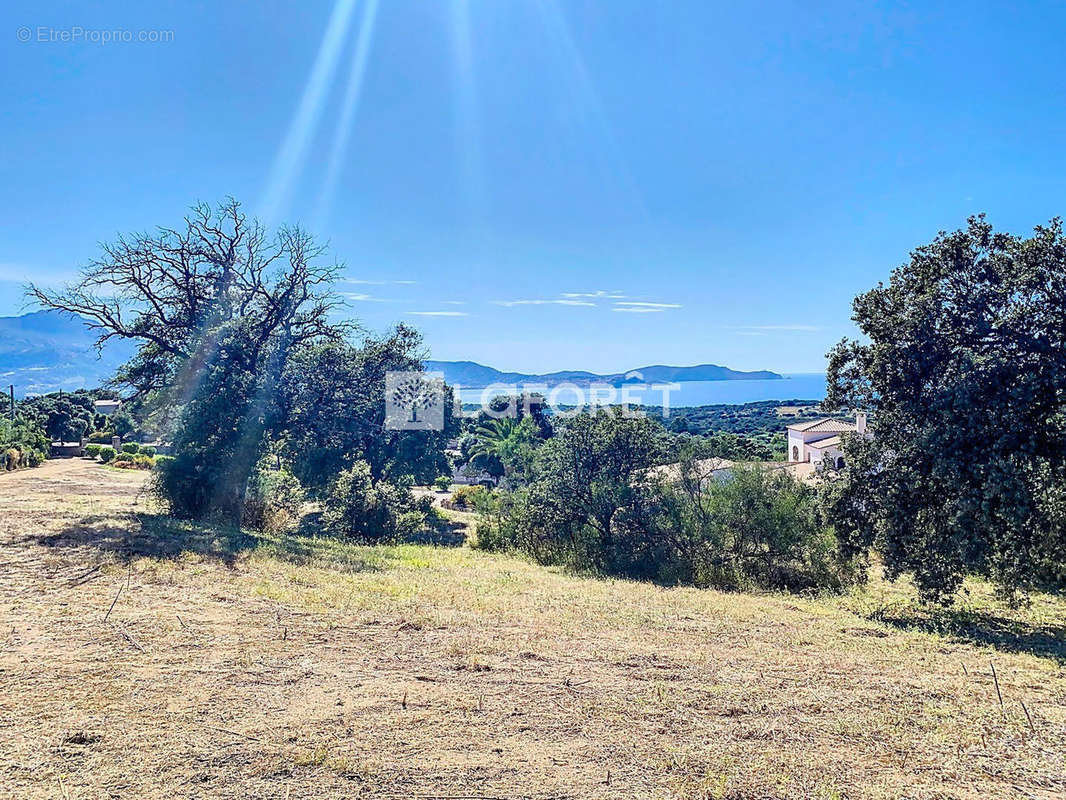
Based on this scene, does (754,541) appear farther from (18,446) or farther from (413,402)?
(18,446)

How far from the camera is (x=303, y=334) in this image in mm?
17797

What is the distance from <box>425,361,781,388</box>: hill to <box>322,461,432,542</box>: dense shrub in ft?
314

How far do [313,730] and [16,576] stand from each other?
6.40 metres

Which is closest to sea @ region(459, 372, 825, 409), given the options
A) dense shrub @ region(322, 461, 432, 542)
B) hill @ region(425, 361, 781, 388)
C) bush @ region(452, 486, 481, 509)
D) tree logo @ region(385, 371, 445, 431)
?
hill @ region(425, 361, 781, 388)

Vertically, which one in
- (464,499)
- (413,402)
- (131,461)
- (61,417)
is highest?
(413,402)

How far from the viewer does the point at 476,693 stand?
543 centimetres

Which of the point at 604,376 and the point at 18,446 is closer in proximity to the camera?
the point at 18,446

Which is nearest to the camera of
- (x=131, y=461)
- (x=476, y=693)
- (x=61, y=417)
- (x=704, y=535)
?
(x=476, y=693)

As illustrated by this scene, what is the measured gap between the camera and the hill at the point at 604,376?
128 meters

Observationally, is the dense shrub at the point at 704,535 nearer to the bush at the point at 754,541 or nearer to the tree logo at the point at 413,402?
the bush at the point at 754,541

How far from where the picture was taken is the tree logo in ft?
86.3

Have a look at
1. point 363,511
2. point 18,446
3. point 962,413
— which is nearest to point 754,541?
point 962,413

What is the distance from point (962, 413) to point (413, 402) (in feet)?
70.5

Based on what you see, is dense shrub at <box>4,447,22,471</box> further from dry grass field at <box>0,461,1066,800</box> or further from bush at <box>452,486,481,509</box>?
bush at <box>452,486,481,509</box>
